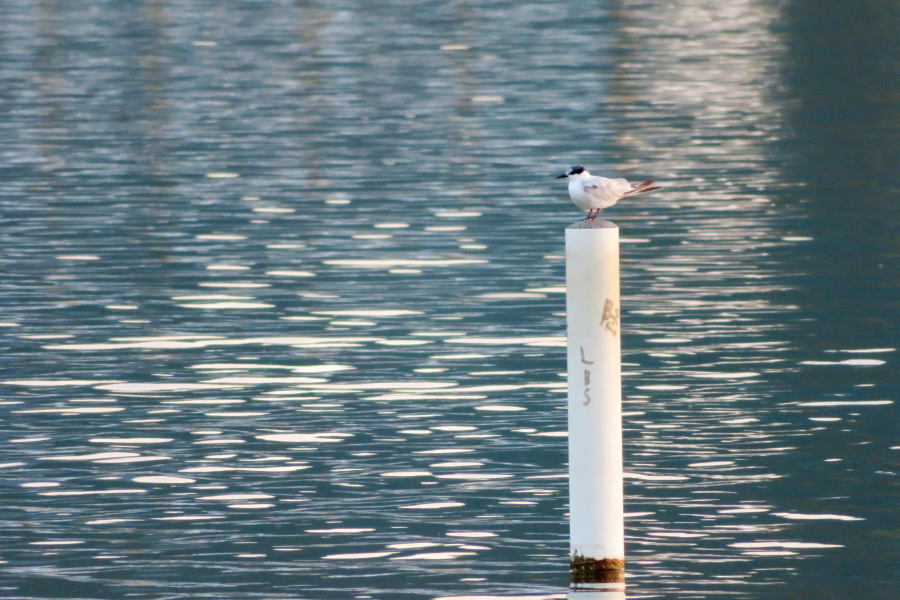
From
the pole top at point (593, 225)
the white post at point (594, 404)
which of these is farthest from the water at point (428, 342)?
the pole top at point (593, 225)

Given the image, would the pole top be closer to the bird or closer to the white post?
the white post

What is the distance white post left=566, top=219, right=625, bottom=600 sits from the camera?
29.0 ft

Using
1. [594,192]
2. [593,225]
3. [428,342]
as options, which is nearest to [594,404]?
[593,225]

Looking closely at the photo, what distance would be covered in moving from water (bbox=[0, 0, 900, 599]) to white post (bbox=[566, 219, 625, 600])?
0.64 m

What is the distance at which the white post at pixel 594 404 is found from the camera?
8844 mm

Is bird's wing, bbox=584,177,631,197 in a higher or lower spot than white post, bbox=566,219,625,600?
higher

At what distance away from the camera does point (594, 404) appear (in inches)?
352

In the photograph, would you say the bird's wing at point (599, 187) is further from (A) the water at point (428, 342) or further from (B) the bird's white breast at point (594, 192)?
(A) the water at point (428, 342)

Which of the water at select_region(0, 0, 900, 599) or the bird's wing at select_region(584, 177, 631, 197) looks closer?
the bird's wing at select_region(584, 177, 631, 197)

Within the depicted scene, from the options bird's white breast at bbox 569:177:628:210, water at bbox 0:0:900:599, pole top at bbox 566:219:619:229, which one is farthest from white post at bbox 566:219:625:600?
bird's white breast at bbox 569:177:628:210

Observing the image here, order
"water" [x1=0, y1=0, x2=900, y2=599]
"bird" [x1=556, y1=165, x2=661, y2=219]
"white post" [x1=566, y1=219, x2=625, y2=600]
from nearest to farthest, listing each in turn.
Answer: "white post" [x1=566, y1=219, x2=625, y2=600] < "bird" [x1=556, y1=165, x2=661, y2=219] < "water" [x1=0, y1=0, x2=900, y2=599]

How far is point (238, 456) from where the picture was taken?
13.0 m

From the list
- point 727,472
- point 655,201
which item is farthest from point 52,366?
point 655,201

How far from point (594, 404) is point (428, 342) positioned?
8100 millimetres
